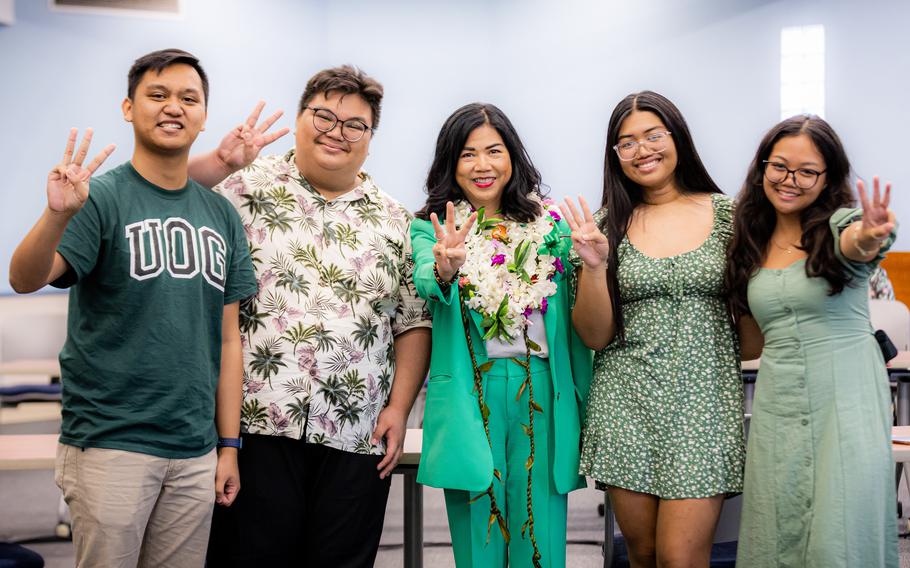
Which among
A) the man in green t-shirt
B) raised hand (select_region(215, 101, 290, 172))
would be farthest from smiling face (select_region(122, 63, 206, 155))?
raised hand (select_region(215, 101, 290, 172))

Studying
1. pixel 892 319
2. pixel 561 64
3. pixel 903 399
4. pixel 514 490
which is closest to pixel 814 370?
pixel 514 490

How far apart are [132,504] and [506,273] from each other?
43.9 inches

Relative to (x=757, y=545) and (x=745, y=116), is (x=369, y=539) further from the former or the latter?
(x=745, y=116)

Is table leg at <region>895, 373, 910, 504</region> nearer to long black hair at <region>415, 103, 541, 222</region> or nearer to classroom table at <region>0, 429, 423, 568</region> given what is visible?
classroom table at <region>0, 429, 423, 568</region>

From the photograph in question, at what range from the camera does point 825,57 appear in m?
6.48

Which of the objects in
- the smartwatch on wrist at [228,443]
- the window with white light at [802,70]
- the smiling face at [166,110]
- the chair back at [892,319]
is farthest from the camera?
the window with white light at [802,70]

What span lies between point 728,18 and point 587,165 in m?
1.66

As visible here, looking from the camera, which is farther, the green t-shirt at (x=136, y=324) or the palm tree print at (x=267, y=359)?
the palm tree print at (x=267, y=359)

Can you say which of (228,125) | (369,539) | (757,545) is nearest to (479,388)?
(369,539)

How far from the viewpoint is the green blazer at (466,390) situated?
2105 mm

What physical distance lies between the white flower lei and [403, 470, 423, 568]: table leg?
77 cm

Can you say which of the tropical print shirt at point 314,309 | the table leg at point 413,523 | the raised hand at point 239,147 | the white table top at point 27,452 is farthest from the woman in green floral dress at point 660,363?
the white table top at point 27,452

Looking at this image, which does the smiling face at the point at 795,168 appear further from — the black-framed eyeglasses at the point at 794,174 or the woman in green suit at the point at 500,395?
the woman in green suit at the point at 500,395

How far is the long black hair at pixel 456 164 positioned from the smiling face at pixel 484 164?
0.06 ft
